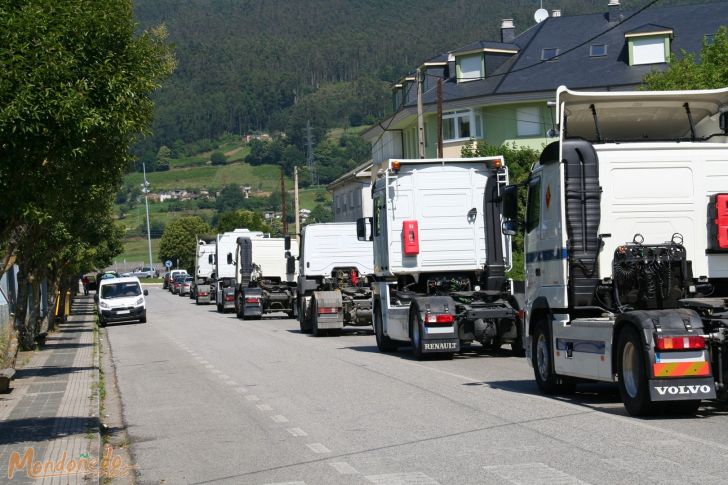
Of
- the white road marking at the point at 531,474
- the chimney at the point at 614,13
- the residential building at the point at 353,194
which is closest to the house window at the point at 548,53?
the chimney at the point at 614,13

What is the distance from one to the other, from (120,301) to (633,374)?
113ft

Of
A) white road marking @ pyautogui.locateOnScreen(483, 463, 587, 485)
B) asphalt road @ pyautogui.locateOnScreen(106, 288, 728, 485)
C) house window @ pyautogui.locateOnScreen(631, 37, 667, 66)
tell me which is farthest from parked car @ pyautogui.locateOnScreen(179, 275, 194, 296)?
Answer: white road marking @ pyautogui.locateOnScreen(483, 463, 587, 485)

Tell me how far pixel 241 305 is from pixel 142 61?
108 ft

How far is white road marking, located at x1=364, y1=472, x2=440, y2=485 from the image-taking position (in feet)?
30.3

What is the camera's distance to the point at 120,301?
147 feet

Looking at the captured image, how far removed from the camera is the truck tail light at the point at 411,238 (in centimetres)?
2303

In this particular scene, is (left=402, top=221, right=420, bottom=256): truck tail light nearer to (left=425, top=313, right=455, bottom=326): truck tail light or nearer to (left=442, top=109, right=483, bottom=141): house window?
(left=425, top=313, right=455, bottom=326): truck tail light

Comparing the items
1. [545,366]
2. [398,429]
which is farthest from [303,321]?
[398,429]

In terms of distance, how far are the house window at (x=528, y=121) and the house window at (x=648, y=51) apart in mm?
5356

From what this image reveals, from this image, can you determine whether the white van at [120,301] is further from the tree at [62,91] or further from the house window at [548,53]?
the tree at [62,91]

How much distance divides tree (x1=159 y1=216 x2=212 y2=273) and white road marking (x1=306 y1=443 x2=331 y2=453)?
134179 millimetres

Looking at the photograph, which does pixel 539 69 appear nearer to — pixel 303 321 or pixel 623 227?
pixel 303 321

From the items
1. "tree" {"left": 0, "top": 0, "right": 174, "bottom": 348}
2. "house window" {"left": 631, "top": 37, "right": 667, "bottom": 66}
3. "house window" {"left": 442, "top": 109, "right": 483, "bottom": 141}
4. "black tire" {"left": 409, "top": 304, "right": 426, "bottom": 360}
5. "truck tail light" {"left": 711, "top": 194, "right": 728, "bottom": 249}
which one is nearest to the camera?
"tree" {"left": 0, "top": 0, "right": 174, "bottom": 348}

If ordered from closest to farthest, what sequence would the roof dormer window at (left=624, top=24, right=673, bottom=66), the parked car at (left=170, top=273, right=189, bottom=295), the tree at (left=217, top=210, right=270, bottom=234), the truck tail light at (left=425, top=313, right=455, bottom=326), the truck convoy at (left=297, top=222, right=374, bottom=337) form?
the truck tail light at (left=425, top=313, right=455, bottom=326)
the truck convoy at (left=297, top=222, right=374, bottom=337)
the roof dormer window at (left=624, top=24, right=673, bottom=66)
the parked car at (left=170, top=273, right=189, bottom=295)
the tree at (left=217, top=210, right=270, bottom=234)
